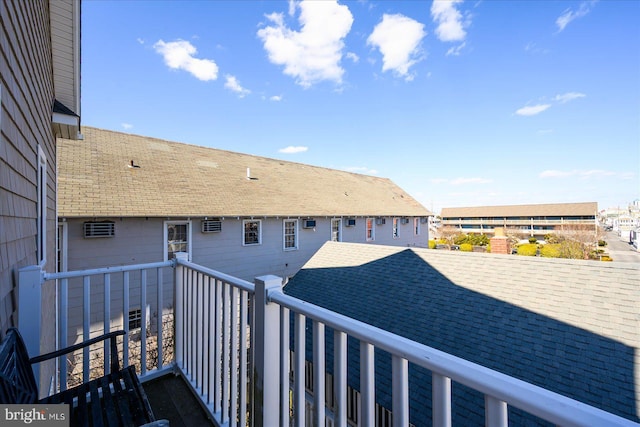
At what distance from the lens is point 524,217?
42.2m

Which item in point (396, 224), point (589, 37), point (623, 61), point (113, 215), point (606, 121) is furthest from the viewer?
point (396, 224)

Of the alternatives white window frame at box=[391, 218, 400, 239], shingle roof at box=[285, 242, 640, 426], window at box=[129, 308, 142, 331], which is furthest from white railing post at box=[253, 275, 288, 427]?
white window frame at box=[391, 218, 400, 239]

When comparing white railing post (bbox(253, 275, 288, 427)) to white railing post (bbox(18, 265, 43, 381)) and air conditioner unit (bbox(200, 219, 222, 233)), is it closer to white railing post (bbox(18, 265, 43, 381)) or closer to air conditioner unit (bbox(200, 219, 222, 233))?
white railing post (bbox(18, 265, 43, 381))

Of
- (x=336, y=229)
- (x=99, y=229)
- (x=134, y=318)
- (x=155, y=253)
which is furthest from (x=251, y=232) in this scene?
(x=336, y=229)

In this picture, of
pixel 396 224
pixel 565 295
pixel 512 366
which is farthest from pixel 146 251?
pixel 396 224

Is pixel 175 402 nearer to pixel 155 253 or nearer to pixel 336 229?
pixel 155 253

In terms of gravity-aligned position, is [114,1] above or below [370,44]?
below

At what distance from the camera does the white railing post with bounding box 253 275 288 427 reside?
1.39 metres

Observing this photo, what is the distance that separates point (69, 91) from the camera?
4664 mm

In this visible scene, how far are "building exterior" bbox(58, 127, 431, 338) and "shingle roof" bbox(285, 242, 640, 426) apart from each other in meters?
4.60

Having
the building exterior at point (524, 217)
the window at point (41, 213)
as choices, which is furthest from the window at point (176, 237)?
the building exterior at point (524, 217)

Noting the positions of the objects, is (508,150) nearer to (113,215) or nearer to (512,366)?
(512,366)

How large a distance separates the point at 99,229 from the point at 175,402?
664 centimetres

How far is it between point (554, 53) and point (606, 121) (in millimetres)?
8399
